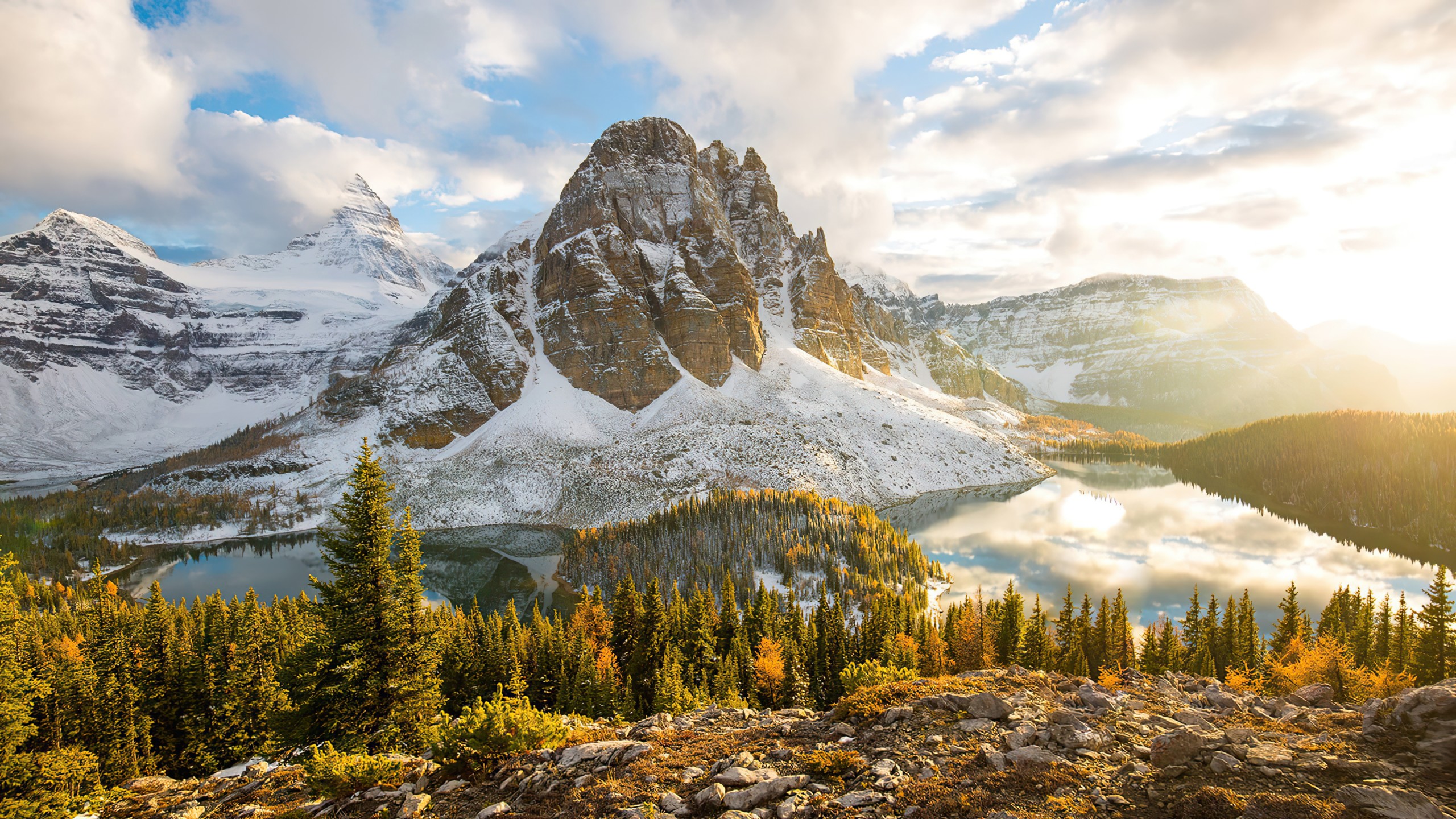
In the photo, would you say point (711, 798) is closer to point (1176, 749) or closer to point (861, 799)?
point (861, 799)

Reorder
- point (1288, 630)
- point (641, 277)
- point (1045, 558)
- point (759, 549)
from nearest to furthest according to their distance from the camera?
1. point (1288, 630)
2. point (759, 549)
3. point (1045, 558)
4. point (641, 277)

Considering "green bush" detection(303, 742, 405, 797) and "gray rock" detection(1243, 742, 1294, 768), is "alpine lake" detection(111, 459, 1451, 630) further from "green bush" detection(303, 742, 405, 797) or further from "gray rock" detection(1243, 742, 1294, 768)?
"gray rock" detection(1243, 742, 1294, 768)

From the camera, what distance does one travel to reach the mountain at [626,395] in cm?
11881

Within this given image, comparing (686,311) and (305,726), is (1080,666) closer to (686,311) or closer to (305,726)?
(305,726)

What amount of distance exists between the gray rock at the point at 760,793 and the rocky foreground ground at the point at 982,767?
23 millimetres

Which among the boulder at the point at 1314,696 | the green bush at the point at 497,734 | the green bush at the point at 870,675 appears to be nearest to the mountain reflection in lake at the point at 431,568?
the green bush at the point at 870,675

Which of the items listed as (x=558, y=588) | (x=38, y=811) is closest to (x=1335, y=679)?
(x=38, y=811)

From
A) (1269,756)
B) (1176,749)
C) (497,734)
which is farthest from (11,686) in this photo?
(1269,756)

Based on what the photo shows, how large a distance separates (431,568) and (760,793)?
3849 inches

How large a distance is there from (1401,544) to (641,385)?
150630 mm

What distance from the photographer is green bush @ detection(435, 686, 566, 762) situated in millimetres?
12070

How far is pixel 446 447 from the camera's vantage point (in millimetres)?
137750

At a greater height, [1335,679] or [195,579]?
[1335,679]

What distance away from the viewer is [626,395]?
145625 millimetres
